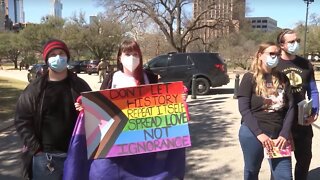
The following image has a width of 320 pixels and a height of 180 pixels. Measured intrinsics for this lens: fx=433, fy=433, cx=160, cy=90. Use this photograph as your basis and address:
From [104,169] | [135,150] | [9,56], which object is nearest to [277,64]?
[135,150]

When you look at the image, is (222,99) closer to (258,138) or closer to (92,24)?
(258,138)

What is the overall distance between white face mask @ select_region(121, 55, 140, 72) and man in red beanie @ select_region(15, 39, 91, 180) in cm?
44

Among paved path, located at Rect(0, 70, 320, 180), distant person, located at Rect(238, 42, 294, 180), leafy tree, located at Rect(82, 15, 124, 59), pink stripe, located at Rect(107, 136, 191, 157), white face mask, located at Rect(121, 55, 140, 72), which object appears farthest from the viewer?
leafy tree, located at Rect(82, 15, 124, 59)

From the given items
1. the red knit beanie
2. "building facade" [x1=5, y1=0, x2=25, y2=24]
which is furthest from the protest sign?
"building facade" [x1=5, y1=0, x2=25, y2=24]

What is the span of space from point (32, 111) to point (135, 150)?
853 mm

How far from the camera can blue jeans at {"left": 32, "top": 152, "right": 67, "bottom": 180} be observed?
3375 millimetres

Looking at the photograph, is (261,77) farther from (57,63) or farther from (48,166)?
(48,166)

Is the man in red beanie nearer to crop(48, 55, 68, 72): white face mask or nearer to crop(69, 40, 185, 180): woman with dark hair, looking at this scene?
crop(48, 55, 68, 72): white face mask

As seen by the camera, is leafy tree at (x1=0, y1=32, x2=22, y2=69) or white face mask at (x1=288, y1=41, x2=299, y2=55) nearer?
white face mask at (x1=288, y1=41, x2=299, y2=55)

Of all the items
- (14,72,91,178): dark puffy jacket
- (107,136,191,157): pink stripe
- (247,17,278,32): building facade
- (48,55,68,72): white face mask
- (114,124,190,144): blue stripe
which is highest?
(247,17,278,32): building facade

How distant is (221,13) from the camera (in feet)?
147

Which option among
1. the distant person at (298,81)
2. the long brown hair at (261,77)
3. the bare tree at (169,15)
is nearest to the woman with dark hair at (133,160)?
the long brown hair at (261,77)

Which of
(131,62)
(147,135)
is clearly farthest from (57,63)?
(147,135)

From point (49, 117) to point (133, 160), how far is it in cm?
74
